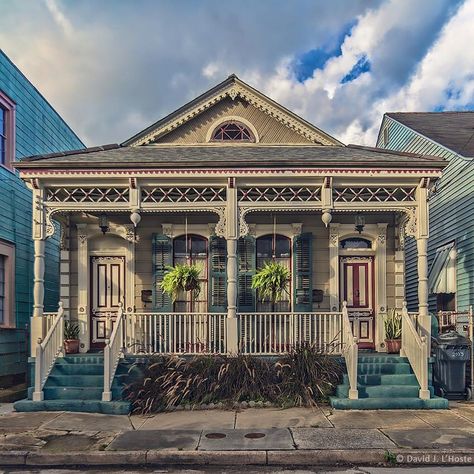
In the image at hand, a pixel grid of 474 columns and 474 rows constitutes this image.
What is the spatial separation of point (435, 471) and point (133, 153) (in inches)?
341

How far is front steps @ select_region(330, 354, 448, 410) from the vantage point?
31.8 ft

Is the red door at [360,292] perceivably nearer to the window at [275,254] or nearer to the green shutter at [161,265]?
the window at [275,254]

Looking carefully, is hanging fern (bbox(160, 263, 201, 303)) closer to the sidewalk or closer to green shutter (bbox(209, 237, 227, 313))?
green shutter (bbox(209, 237, 227, 313))

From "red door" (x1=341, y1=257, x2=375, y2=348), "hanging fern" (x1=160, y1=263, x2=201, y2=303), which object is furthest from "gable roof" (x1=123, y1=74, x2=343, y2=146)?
"hanging fern" (x1=160, y1=263, x2=201, y2=303)

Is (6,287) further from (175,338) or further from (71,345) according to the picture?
(175,338)

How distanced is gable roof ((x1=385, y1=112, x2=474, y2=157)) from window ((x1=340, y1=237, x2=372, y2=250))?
3780 millimetres

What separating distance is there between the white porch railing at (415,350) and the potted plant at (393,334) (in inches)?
10.4

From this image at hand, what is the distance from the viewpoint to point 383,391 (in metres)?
9.99

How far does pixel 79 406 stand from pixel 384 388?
17.3 ft

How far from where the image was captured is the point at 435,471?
263 inches

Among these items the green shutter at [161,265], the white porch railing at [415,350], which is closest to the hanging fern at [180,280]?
the green shutter at [161,265]

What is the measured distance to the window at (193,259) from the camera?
12.7 metres

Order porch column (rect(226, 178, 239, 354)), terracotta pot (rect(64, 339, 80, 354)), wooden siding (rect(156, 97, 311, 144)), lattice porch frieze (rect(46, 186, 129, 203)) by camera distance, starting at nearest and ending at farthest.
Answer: porch column (rect(226, 178, 239, 354))
lattice porch frieze (rect(46, 186, 129, 203))
terracotta pot (rect(64, 339, 80, 354))
wooden siding (rect(156, 97, 311, 144))

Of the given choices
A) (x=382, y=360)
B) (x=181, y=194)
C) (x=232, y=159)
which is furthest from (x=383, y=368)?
(x=181, y=194)
